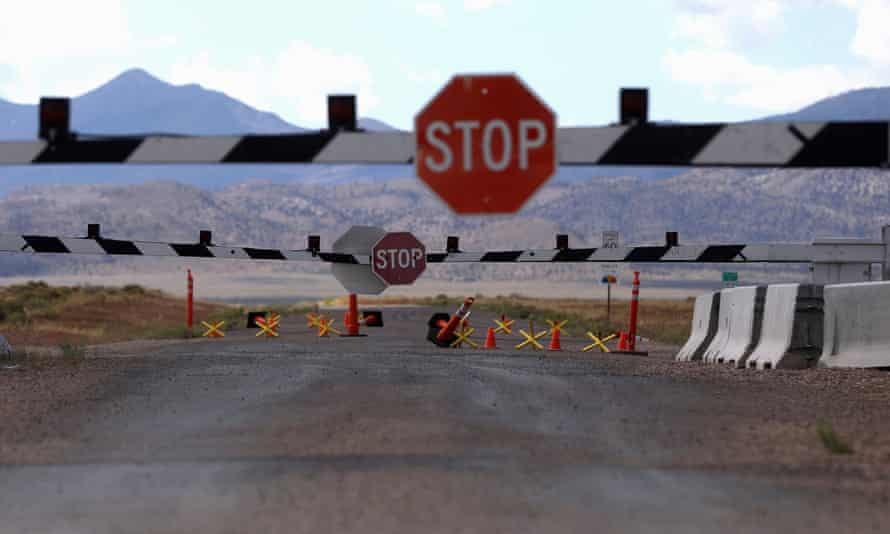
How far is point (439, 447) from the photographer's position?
993 centimetres

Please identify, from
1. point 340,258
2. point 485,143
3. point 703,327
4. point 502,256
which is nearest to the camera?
point 485,143

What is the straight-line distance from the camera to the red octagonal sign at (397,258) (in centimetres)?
2673

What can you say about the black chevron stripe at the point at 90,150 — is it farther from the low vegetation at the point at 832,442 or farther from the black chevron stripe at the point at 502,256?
the black chevron stripe at the point at 502,256

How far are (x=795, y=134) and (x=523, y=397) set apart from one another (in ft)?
14.0

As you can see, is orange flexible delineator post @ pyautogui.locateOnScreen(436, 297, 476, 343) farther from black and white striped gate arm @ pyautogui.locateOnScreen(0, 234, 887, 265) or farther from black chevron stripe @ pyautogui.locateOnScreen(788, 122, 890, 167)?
black chevron stripe @ pyautogui.locateOnScreen(788, 122, 890, 167)

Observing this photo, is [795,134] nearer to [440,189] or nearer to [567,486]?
[440,189]

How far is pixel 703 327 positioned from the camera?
23.0 metres

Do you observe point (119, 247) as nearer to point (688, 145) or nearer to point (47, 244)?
point (47, 244)

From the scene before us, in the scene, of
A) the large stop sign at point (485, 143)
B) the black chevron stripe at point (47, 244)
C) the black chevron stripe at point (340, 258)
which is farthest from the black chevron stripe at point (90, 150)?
the black chevron stripe at point (340, 258)

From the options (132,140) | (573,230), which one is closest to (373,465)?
(132,140)

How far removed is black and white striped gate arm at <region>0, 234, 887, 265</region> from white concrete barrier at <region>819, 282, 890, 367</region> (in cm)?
132

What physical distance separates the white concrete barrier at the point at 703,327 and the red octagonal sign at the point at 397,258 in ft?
16.6

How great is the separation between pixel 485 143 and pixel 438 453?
6.50ft

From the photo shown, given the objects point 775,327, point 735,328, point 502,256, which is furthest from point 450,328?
point 775,327
